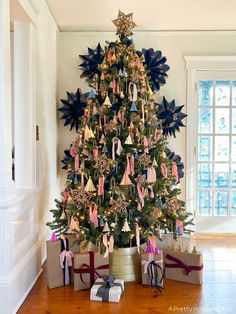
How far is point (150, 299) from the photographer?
256 cm

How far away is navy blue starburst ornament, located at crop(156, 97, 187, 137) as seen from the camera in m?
4.17

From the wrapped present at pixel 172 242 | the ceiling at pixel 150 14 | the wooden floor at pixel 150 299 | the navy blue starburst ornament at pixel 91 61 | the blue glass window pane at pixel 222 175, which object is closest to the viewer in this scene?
the wooden floor at pixel 150 299

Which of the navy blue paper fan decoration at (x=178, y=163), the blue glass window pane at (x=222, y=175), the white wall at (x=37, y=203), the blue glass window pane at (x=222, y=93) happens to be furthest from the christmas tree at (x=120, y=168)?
the blue glass window pane at (x=222, y=93)

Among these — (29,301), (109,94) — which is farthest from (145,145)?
(29,301)

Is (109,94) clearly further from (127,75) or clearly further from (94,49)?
(94,49)

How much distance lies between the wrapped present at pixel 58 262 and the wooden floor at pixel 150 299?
0.06m

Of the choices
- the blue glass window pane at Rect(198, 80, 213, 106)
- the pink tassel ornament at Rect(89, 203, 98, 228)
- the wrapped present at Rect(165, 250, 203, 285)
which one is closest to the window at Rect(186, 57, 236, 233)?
the blue glass window pane at Rect(198, 80, 213, 106)

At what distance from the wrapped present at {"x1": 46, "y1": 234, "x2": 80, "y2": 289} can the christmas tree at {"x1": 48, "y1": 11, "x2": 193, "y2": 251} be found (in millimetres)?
139

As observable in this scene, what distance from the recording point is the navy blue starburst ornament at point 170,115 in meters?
4.17

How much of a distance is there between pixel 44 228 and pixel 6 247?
1.14 meters

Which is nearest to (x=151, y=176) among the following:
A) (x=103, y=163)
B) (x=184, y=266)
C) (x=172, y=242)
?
(x=103, y=163)

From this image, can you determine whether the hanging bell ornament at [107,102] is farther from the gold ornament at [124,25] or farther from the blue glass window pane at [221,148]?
the blue glass window pane at [221,148]

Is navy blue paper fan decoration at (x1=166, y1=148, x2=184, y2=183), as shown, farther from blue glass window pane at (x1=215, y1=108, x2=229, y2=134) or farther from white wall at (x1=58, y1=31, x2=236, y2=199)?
blue glass window pane at (x1=215, y1=108, x2=229, y2=134)

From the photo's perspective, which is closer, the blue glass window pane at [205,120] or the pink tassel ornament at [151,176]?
the pink tassel ornament at [151,176]
